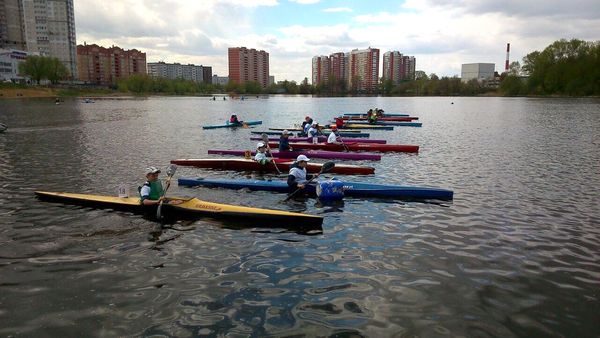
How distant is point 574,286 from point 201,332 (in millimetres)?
7666

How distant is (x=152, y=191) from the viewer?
1359 cm

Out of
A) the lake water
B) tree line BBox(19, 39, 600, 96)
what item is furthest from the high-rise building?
the lake water

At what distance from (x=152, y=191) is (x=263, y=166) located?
788 centimetres

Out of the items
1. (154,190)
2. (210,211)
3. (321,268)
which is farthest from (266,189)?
(321,268)

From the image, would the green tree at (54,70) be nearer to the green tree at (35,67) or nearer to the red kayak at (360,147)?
the green tree at (35,67)

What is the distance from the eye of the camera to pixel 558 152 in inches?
1053

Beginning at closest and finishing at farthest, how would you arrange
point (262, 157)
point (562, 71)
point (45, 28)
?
point (262, 157) < point (562, 71) < point (45, 28)

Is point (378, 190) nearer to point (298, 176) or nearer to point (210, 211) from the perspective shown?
point (298, 176)

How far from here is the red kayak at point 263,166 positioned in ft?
66.4

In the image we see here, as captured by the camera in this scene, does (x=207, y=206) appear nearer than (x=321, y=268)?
No

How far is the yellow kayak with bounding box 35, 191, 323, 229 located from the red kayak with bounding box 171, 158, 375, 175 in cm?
763

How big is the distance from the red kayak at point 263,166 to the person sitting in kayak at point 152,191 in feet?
25.1

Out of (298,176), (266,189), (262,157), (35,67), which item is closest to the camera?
(298,176)

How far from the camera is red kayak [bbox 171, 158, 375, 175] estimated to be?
20.2 m
